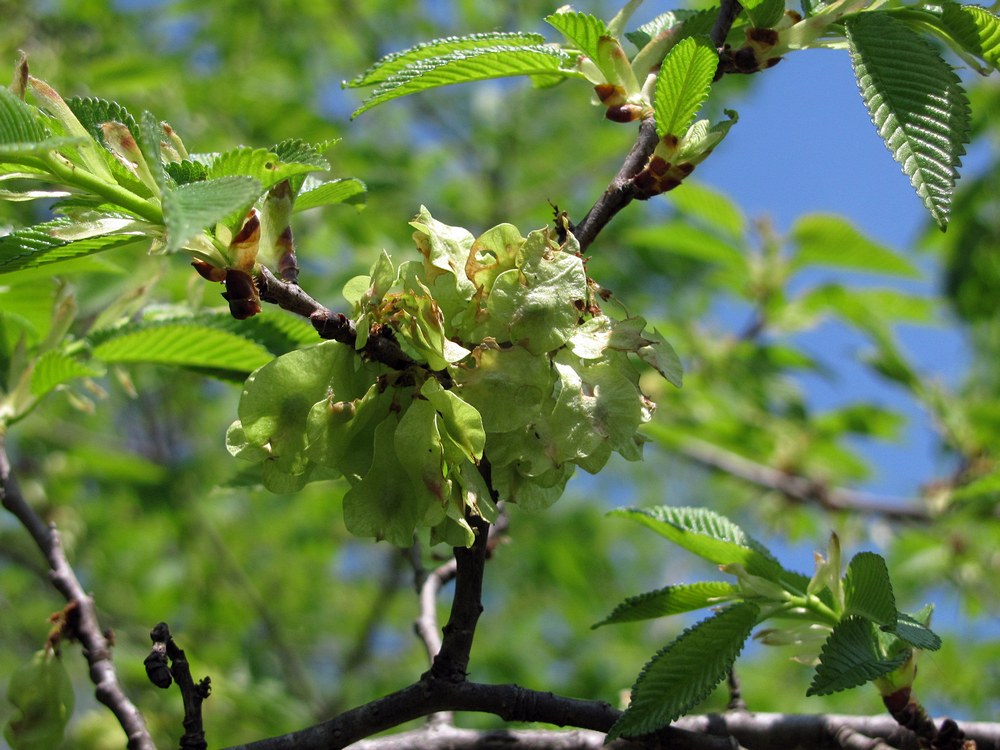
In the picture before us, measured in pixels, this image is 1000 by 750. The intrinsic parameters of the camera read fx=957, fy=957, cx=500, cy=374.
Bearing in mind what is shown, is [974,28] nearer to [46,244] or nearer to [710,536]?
[710,536]

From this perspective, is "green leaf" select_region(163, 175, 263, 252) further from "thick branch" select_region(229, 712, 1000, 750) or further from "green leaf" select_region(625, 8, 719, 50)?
"thick branch" select_region(229, 712, 1000, 750)

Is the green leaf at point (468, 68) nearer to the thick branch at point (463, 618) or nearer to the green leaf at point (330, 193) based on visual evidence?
the green leaf at point (330, 193)

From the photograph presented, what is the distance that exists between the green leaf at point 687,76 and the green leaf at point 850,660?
0.70m

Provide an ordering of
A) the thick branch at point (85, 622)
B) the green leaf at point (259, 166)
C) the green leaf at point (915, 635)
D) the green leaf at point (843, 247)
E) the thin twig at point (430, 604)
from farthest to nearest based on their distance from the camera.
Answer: the green leaf at point (843, 247) → the thin twig at point (430, 604) → the thick branch at point (85, 622) → the green leaf at point (915, 635) → the green leaf at point (259, 166)

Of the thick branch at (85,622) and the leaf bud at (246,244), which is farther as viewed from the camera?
the thick branch at (85,622)

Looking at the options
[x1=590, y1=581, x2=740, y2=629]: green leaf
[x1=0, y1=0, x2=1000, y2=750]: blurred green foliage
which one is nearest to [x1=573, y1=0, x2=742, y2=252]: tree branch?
[x1=590, y1=581, x2=740, y2=629]: green leaf

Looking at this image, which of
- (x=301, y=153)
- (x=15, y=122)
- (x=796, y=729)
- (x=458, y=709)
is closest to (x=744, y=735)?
(x=796, y=729)

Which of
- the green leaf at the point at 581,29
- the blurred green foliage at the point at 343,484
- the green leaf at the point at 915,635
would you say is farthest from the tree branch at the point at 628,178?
the blurred green foliage at the point at 343,484

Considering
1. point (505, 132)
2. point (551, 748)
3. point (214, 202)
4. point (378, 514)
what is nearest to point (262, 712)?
point (551, 748)

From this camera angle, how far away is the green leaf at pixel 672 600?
1.38m

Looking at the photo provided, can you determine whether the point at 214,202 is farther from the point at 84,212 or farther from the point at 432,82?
the point at 432,82

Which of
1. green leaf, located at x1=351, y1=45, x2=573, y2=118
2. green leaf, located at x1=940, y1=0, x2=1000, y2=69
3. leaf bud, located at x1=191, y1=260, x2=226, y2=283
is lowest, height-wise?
leaf bud, located at x1=191, y1=260, x2=226, y2=283

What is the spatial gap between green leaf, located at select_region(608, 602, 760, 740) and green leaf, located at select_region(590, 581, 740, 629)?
0.08 m

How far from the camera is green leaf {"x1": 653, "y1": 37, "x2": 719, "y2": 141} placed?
1.23m
